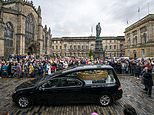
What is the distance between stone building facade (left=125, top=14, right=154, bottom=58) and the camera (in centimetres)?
4481

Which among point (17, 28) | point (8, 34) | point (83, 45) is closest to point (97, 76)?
point (8, 34)

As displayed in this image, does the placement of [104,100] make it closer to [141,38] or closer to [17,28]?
[17,28]

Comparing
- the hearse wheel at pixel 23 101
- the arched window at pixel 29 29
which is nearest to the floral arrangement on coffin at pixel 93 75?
the hearse wheel at pixel 23 101

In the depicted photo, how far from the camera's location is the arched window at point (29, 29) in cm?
4166

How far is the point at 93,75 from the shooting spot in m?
8.07

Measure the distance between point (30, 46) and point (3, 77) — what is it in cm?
2632

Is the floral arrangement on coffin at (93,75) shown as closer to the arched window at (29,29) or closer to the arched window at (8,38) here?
the arched window at (8,38)

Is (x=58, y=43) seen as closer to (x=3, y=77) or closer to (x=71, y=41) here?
(x=71, y=41)

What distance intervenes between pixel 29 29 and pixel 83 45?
199 ft

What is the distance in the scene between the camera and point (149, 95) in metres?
10.1

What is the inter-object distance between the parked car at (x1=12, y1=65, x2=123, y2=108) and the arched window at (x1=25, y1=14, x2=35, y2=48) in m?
35.6

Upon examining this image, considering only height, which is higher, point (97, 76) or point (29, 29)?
point (29, 29)

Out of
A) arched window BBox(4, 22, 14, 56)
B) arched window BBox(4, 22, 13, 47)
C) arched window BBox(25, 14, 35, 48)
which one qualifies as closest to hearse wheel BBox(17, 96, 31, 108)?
arched window BBox(4, 22, 14, 56)

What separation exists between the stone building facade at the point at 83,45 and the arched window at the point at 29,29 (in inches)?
2230
